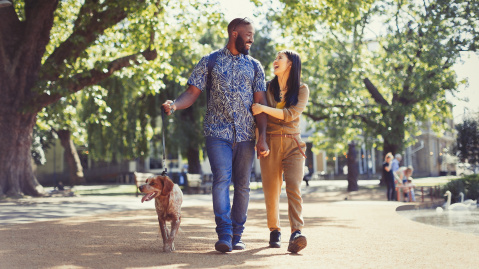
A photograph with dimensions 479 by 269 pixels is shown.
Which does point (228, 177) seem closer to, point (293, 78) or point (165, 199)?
point (165, 199)

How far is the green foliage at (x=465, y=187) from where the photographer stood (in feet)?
59.4

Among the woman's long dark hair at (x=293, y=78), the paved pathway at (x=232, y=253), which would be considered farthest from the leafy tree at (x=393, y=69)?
the woman's long dark hair at (x=293, y=78)

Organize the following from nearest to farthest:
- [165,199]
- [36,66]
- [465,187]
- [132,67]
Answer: [165,199] → [465,187] → [36,66] → [132,67]

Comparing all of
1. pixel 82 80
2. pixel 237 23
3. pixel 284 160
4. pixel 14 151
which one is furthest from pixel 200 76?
pixel 14 151

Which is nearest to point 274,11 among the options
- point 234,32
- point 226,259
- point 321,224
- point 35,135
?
point 321,224

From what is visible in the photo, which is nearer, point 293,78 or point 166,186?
point 166,186

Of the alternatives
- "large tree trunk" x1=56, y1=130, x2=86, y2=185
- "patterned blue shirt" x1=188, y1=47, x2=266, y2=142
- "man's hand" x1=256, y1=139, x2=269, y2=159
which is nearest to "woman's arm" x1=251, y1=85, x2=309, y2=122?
"patterned blue shirt" x1=188, y1=47, x2=266, y2=142

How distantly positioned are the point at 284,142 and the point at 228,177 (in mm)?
768

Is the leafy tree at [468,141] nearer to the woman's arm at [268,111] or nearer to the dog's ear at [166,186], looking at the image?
the woman's arm at [268,111]

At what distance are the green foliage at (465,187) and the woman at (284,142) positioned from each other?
13390mm

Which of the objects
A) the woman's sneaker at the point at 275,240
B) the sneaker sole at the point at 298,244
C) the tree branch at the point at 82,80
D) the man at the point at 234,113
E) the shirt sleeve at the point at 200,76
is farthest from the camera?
the tree branch at the point at 82,80

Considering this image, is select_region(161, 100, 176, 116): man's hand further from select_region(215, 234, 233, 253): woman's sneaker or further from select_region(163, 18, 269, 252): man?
select_region(215, 234, 233, 253): woman's sneaker

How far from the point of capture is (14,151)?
18406 mm

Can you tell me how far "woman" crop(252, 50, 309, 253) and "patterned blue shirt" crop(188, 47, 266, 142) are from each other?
16 cm
